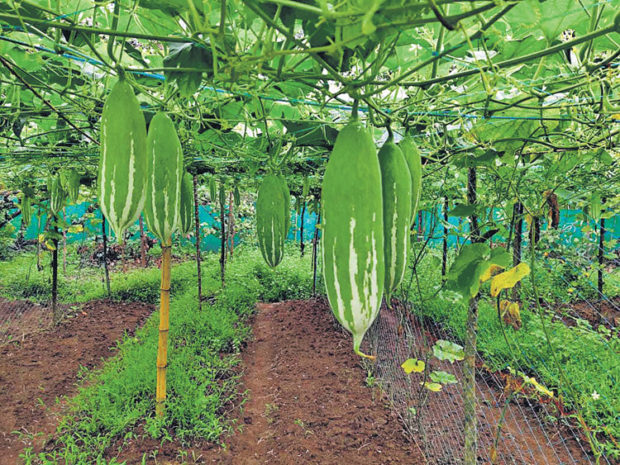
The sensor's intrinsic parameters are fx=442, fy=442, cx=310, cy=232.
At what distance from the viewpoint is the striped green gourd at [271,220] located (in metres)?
1.09

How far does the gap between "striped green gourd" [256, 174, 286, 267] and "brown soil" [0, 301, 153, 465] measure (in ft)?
11.5

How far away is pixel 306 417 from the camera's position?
3.89 meters

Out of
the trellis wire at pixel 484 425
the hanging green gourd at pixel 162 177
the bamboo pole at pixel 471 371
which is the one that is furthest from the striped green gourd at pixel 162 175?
the trellis wire at pixel 484 425

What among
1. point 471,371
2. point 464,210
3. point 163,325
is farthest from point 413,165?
point 163,325

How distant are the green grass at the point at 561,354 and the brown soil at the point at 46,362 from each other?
3.43 m

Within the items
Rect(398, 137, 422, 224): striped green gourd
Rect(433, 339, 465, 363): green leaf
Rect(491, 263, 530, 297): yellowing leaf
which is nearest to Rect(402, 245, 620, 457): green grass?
Rect(433, 339, 465, 363): green leaf

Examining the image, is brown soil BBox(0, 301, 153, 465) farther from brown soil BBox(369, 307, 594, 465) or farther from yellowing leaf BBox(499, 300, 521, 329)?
yellowing leaf BBox(499, 300, 521, 329)

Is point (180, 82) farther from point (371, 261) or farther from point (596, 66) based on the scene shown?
point (596, 66)

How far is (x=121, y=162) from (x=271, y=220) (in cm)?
48

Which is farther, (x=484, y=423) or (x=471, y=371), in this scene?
(x=484, y=423)

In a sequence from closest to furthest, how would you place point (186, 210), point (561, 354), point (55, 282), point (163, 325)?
1. point (186, 210)
2. point (163, 325)
3. point (561, 354)
4. point (55, 282)

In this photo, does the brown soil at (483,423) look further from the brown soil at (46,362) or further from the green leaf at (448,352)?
the brown soil at (46,362)

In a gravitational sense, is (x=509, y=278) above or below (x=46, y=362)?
above

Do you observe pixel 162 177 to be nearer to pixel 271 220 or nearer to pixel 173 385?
pixel 271 220
